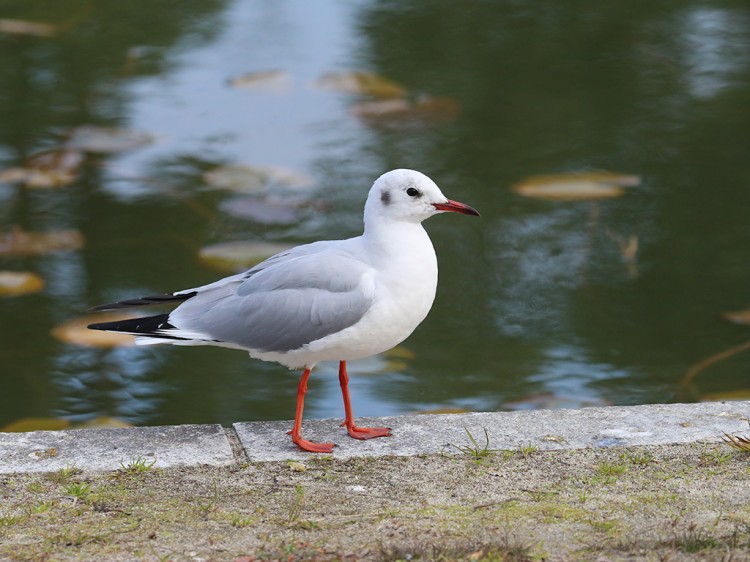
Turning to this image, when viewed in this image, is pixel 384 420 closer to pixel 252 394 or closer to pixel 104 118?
pixel 252 394

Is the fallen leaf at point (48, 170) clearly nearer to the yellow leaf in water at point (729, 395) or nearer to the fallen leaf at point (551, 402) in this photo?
the fallen leaf at point (551, 402)

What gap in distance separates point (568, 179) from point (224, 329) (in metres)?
2.76

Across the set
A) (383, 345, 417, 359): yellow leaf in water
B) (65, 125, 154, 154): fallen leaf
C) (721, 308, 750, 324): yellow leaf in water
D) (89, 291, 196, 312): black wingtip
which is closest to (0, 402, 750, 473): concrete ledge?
(89, 291, 196, 312): black wingtip

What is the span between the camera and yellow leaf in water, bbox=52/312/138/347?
4379 millimetres

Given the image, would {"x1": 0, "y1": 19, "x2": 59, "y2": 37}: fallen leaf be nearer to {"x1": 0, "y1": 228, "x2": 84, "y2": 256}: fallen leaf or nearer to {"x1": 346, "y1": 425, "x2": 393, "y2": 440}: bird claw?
{"x1": 0, "y1": 228, "x2": 84, "y2": 256}: fallen leaf

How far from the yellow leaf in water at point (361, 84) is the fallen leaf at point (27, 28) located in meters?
1.79

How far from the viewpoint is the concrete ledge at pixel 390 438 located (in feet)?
9.30

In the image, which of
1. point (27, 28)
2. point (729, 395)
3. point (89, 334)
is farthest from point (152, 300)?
point (27, 28)

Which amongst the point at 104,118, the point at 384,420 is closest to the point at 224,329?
the point at 384,420

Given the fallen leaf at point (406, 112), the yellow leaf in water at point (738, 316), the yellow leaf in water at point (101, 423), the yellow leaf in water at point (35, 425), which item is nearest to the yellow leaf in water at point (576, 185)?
the fallen leaf at point (406, 112)

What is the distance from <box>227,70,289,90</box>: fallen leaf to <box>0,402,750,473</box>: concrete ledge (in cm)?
358

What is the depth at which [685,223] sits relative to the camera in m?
5.12

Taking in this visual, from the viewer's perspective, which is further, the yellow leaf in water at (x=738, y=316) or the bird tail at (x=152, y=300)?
the yellow leaf in water at (x=738, y=316)

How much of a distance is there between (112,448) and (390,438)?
2.17ft
